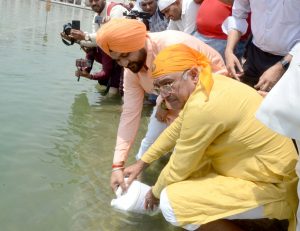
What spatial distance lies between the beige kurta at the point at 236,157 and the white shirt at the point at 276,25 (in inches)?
23.5

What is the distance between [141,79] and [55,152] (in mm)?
1176

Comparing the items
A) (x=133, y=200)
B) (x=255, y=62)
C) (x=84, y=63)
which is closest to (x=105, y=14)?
(x=84, y=63)

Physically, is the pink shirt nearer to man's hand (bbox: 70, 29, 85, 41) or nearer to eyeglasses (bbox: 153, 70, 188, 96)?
eyeglasses (bbox: 153, 70, 188, 96)

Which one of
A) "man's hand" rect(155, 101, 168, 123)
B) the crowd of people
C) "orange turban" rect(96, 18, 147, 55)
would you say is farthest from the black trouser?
"orange turban" rect(96, 18, 147, 55)

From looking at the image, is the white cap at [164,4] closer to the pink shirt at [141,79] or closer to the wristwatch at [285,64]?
the pink shirt at [141,79]

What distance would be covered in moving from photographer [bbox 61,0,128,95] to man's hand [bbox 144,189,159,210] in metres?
3.27

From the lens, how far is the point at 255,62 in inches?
112

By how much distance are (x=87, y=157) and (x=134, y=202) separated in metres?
1.20

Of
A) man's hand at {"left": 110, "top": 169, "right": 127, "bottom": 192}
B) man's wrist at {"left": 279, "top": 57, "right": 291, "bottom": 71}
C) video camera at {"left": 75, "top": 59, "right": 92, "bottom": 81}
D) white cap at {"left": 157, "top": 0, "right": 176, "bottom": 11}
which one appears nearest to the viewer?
man's wrist at {"left": 279, "top": 57, "right": 291, "bottom": 71}

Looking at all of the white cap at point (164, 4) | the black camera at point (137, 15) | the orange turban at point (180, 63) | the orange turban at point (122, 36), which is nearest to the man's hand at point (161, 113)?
the orange turban at point (122, 36)

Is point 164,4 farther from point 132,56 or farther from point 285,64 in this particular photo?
point 285,64

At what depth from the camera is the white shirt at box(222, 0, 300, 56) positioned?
2.51 metres

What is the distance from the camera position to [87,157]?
371cm

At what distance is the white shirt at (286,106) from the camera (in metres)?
1.44
